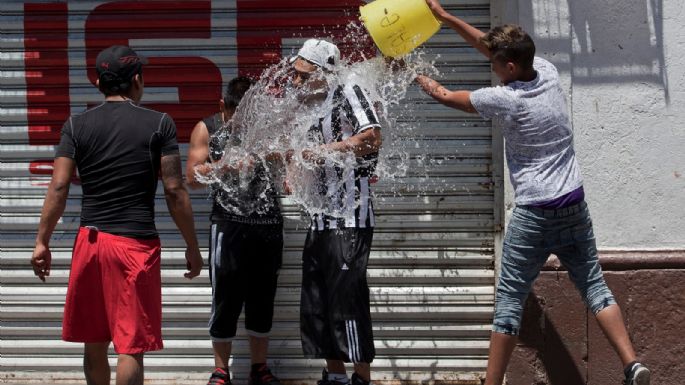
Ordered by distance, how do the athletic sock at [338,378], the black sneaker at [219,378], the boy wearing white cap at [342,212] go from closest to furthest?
the boy wearing white cap at [342,212], the athletic sock at [338,378], the black sneaker at [219,378]

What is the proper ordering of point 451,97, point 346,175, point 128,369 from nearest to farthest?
point 128,369, point 451,97, point 346,175

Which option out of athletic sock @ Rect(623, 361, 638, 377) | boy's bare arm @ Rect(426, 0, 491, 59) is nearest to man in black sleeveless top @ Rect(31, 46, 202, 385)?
boy's bare arm @ Rect(426, 0, 491, 59)

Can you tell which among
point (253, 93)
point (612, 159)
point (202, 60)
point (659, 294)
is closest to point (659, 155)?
point (612, 159)

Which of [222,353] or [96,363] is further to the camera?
[222,353]

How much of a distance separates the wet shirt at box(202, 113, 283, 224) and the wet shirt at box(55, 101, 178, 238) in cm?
97

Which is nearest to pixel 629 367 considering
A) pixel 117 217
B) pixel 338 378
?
pixel 338 378

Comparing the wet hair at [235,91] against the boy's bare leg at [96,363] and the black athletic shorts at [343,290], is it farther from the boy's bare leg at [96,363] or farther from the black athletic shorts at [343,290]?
the boy's bare leg at [96,363]

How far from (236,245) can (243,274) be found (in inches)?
6.8

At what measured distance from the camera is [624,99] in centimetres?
591

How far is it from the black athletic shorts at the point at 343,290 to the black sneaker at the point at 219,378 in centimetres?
80

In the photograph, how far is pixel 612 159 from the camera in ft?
19.4

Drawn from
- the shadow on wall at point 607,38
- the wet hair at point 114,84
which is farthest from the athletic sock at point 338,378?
the shadow on wall at point 607,38

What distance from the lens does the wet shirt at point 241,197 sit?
595cm

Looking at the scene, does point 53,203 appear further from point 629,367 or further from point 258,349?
point 629,367
